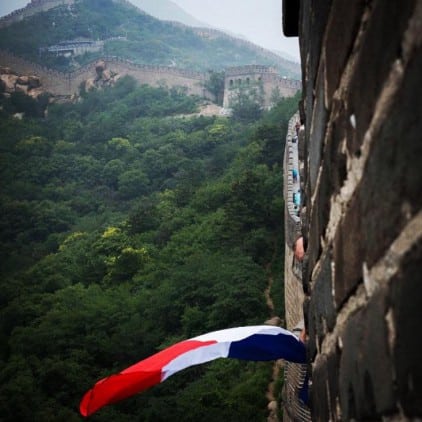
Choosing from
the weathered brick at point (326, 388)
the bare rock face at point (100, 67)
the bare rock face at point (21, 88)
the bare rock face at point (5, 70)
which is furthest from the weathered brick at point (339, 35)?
the bare rock face at point (100, 67)

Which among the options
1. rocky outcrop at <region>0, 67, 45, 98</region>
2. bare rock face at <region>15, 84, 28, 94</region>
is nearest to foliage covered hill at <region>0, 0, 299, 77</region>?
rocky outcrop at <region>0, 67, 45, 98</region>

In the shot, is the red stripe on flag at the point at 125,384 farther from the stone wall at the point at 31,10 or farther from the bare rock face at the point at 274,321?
the stone wall at the point at 31,10

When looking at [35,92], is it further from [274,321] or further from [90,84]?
[274,321]

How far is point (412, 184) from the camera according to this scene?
657 mm

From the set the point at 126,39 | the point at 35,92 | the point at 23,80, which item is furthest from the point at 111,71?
the point at 126,39

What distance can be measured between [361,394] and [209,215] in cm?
2370

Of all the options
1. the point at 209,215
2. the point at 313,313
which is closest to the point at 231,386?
the point at 209,215

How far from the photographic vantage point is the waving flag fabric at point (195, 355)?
9.24ft

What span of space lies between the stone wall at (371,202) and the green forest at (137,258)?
479 inches

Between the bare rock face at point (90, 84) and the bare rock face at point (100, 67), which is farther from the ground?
the bare rock face at point (100, 67)

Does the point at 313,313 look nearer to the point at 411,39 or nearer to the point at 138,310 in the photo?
the point at 411,39

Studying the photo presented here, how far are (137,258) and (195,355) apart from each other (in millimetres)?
20776

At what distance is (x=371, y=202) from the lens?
2.78 ft

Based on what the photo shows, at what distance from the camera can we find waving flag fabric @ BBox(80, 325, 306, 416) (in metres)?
2.82
